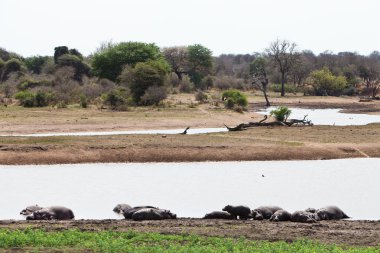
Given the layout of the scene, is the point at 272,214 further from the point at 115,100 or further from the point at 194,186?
the point at 115,100

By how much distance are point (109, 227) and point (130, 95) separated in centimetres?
3691

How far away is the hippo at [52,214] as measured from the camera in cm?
A: 1514

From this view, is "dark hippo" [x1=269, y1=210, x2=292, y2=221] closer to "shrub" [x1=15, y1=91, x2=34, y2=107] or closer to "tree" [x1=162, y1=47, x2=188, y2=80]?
"shrub" [x1=15, y1=91, x2=34, y2=107]

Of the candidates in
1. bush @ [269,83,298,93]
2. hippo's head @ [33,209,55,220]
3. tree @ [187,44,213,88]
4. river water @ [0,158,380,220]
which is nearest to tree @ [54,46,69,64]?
tree @ [187,44,213,88]

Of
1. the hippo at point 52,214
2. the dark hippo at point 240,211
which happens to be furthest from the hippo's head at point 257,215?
the hippo at point 52,214

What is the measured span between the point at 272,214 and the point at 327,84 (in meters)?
66.7

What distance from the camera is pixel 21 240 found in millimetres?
11328

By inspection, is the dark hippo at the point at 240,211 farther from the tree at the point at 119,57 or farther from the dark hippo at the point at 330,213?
the tree at the point at 119,57

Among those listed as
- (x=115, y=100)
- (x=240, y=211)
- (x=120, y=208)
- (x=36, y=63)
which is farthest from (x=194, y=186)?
(x=36, y=63)

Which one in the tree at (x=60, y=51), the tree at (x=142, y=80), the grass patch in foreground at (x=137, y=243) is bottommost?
the grass patch in foreground at (x=137, y=243)

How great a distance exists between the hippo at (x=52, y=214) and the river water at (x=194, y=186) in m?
0.54

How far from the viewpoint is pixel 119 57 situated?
215 ft

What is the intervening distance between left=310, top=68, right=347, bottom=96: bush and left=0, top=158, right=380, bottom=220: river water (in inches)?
2137

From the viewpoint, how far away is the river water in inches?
687
